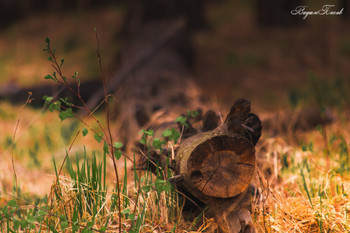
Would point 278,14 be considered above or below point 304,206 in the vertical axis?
above

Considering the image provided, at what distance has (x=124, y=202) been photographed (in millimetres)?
2229

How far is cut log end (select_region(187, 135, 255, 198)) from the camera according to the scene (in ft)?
6.39

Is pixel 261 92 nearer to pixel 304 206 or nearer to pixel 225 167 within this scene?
pixel 304 206

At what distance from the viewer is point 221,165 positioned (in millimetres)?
1978

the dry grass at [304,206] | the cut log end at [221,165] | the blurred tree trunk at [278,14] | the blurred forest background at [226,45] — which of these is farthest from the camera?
the blurred tree trunk at [278,14]

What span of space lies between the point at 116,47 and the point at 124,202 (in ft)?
25.1

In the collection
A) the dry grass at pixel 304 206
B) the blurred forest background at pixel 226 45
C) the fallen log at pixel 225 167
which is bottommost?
the dry grass at pixel 304 206

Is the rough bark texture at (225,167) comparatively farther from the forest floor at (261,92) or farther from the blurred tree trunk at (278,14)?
the blurred tree trunk at (278,14)

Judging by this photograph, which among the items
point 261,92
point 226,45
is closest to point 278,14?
point 226,45

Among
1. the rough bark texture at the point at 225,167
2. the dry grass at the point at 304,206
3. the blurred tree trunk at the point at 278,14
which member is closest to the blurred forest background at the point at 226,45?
the blurred tree trunk at the point at 278,14

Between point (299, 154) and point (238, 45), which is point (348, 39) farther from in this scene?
point (299, 154)

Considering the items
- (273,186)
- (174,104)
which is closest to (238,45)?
(174,104)

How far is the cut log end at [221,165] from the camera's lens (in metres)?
1.95

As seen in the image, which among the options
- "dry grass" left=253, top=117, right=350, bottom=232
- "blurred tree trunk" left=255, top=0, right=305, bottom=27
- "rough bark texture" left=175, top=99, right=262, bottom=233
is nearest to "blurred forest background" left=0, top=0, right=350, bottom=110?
"blurred tree trunk" left=255, top=0, right=305, bottom=27
